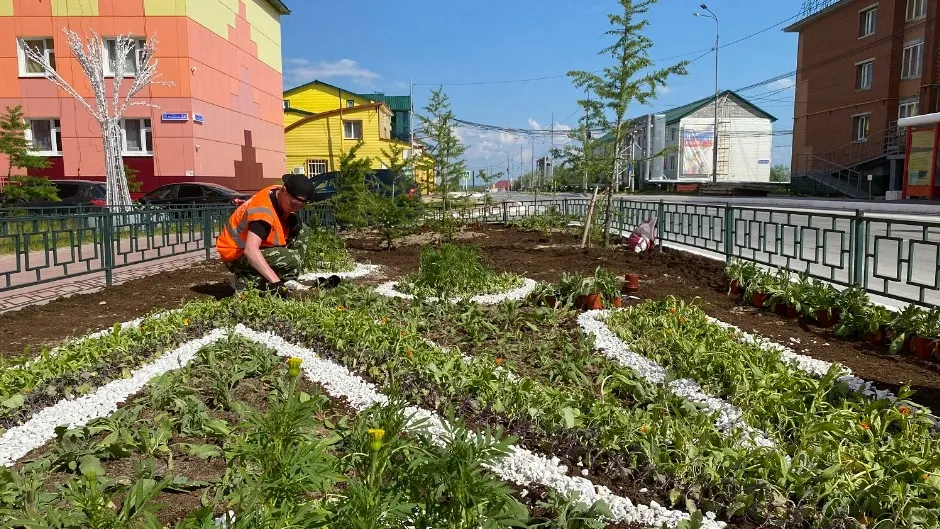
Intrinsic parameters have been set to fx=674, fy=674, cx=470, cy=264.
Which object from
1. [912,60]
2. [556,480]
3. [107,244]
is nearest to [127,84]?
[107,244]

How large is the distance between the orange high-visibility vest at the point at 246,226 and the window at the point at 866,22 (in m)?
34.6

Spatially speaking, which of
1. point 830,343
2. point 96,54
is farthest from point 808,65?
point 830,343

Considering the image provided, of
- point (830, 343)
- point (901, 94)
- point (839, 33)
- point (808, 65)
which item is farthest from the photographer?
point (808, 65)

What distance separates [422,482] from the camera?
6.59 feet

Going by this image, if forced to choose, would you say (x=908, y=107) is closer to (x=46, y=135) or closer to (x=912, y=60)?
(x=912, y=60)

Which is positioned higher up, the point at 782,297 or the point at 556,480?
the point at 782,297

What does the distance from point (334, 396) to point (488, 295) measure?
2986 millimetres

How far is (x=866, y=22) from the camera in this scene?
106 ft

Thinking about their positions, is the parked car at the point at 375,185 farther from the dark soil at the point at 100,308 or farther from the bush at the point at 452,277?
the bush at the point at 452,277

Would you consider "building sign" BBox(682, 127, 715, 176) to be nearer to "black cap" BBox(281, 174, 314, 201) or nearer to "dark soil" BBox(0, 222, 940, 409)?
"dark soil" BBox(0, 222, 940, 409)

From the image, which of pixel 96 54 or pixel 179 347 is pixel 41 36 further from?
pixel 179 347

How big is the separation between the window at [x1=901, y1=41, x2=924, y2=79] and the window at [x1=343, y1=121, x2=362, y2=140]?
26420 mm

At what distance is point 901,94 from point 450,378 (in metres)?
34.1

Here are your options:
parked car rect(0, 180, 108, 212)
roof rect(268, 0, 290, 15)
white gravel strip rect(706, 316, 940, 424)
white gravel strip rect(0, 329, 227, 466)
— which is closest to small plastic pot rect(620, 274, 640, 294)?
white gravel strip rect(706, 316, 940, 424)
